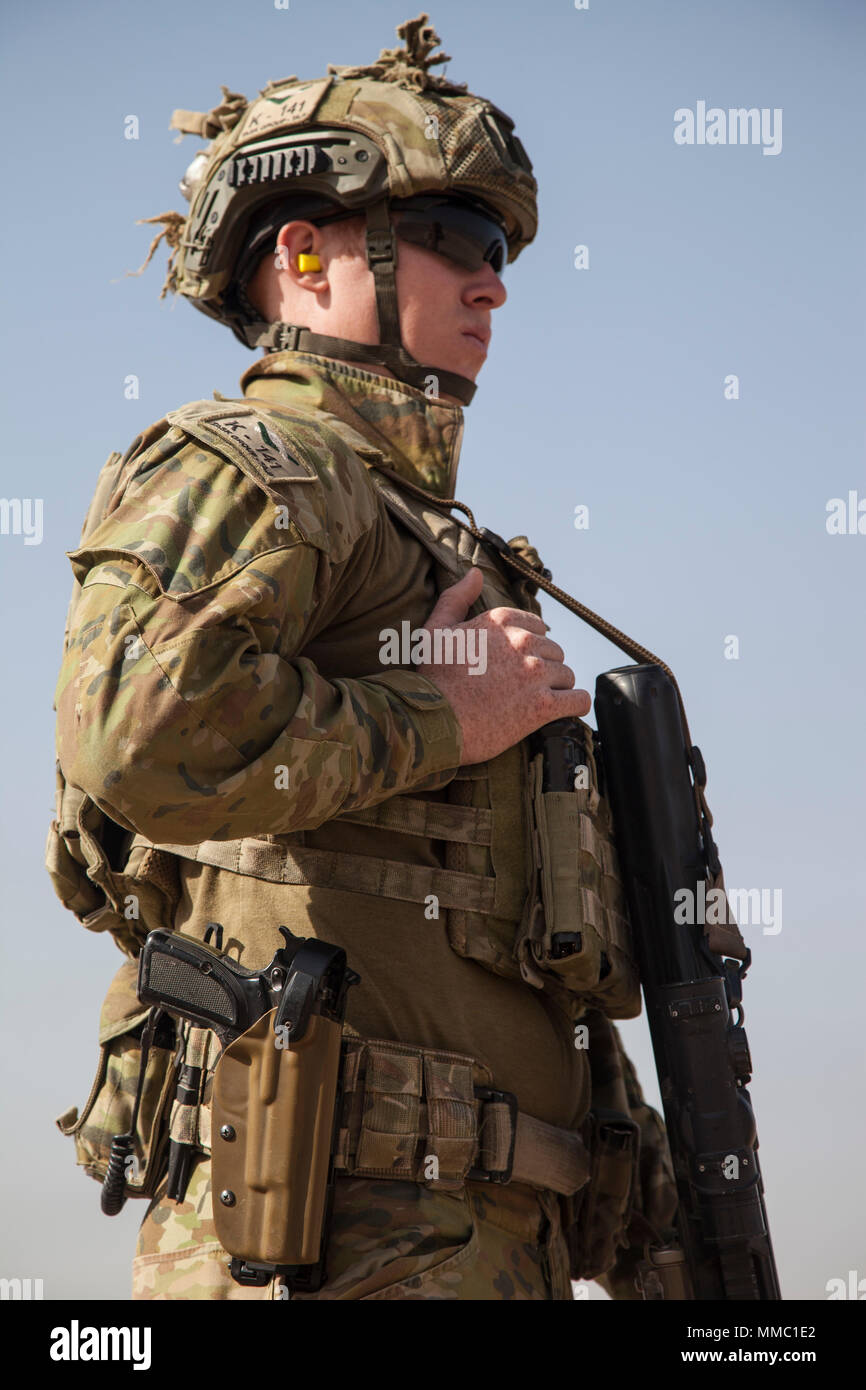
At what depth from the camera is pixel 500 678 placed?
3.55 meters

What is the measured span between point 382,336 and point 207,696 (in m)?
1.73

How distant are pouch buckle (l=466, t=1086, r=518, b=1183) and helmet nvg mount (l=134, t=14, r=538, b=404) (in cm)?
210

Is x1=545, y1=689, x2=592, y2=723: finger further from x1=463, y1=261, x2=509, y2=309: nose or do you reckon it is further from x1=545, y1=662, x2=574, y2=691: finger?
x1=463, y1=261, x2=509, y2=309: nose

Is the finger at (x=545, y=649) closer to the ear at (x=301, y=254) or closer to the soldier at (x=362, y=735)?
the soldier at (x=362, y=735)

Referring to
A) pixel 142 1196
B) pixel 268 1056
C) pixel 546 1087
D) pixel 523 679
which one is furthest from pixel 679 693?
pixel 142 1196

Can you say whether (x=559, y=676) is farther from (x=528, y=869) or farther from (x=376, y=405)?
(x=376, y=405)

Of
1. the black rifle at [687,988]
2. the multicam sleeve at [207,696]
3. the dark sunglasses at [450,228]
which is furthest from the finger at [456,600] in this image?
the dark sunglasses at [450,228]

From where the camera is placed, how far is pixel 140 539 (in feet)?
10.0

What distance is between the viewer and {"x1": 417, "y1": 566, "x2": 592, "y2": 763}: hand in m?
3.48

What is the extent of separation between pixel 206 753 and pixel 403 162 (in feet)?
7.10

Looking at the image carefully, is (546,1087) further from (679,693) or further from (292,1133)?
(679,693)

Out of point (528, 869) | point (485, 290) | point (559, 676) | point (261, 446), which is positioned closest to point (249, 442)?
point (261, 446)

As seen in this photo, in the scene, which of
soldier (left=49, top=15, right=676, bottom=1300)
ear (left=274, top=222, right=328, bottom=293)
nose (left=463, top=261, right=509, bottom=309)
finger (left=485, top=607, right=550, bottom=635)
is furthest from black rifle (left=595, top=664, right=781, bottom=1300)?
ear (left=274, top=222, right=328, bottom=293)

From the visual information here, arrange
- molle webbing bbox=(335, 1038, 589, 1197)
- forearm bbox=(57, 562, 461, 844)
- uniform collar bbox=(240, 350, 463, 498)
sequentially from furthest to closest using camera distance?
1. uniform collar bbox=(240, 350, 463, 498)
2. molle webbing bbox=(335, 1038, 589, 1197)
3. forearm bbox=(57, 562, 461, 844)
